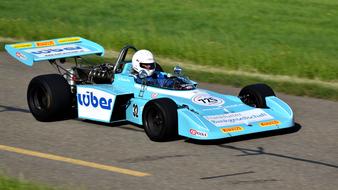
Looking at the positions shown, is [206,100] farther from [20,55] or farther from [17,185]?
[17,185]

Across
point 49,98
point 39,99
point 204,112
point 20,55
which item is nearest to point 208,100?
point 204,112

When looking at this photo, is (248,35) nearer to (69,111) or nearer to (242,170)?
(69,111)

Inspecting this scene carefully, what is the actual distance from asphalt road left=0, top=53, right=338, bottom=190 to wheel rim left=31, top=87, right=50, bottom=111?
0.78ft

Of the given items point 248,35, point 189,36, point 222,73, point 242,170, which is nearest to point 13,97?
point 222,73

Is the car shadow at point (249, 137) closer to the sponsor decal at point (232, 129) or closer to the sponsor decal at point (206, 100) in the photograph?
the sponsor decal at point (232, 129)

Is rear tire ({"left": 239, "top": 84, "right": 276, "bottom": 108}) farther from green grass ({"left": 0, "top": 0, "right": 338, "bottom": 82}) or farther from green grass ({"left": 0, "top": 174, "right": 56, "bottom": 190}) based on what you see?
green grass ({"left": 0, "top": 174, "right": 56, "bottom": 190})

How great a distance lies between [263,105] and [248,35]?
896 centimetres

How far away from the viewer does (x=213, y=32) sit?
21156mm

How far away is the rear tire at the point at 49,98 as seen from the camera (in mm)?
12258

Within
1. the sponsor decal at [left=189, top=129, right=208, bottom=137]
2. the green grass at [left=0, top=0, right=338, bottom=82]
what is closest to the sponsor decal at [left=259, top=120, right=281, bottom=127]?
the sponsor decal at [left=189, top=129, right=208, bottom=137]

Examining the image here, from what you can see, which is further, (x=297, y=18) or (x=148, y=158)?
(x=297, y=18)

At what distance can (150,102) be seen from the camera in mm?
11266

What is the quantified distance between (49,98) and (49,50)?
4.28ft

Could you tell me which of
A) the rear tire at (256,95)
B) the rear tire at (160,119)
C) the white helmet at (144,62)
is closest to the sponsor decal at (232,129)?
the rear tire at (160,119)
